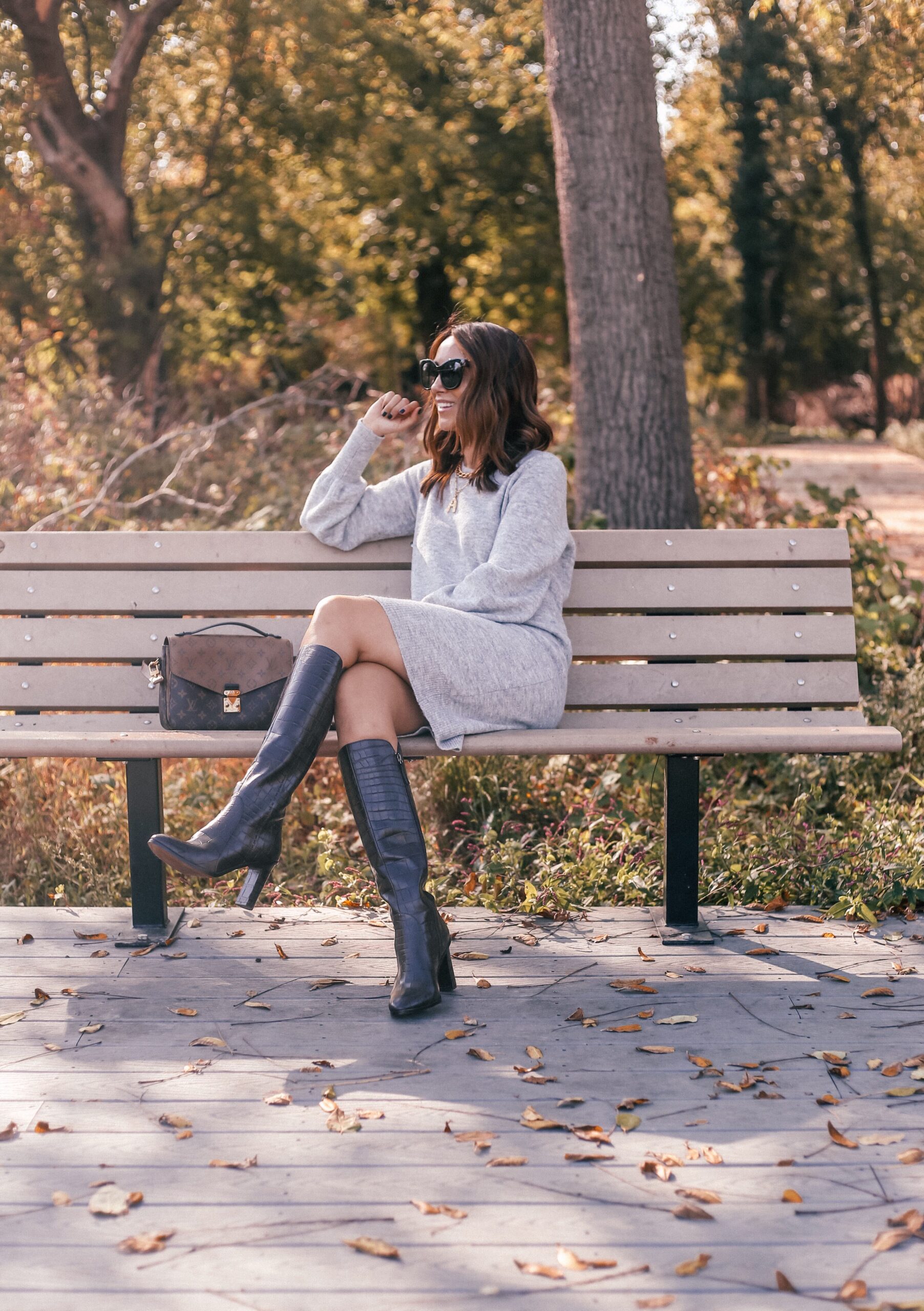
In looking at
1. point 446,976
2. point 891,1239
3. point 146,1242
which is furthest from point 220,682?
point 891,1239

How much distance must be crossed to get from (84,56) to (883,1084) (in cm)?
1108

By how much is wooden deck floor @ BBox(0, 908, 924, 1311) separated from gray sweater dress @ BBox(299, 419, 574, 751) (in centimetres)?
68

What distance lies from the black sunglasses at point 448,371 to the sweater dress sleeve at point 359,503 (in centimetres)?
29

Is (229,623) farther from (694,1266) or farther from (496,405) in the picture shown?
(694,1266)

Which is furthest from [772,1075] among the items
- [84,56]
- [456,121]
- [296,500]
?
[456,121]

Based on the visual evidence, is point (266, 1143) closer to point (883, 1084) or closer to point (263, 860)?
point (263, 860)

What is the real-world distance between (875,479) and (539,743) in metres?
13.3

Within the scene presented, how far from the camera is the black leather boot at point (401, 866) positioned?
2.87 metres

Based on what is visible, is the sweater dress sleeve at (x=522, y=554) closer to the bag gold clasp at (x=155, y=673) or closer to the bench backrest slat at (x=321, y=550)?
the bench backrest slat at (x=321, y=550)

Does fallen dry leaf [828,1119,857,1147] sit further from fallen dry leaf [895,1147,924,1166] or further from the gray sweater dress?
the gray sweater dress

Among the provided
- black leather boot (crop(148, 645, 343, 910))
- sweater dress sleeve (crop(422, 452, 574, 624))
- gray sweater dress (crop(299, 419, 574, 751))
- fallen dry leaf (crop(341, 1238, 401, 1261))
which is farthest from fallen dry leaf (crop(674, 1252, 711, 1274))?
sweater dress sleeve (crop(422, 452, 574, 624))

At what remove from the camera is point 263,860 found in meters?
2.96

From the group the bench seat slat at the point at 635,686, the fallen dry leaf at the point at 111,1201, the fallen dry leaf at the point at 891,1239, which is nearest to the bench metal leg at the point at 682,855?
the bench seat slat at the point at 635,686

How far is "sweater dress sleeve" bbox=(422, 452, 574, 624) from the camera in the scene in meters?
3.38
